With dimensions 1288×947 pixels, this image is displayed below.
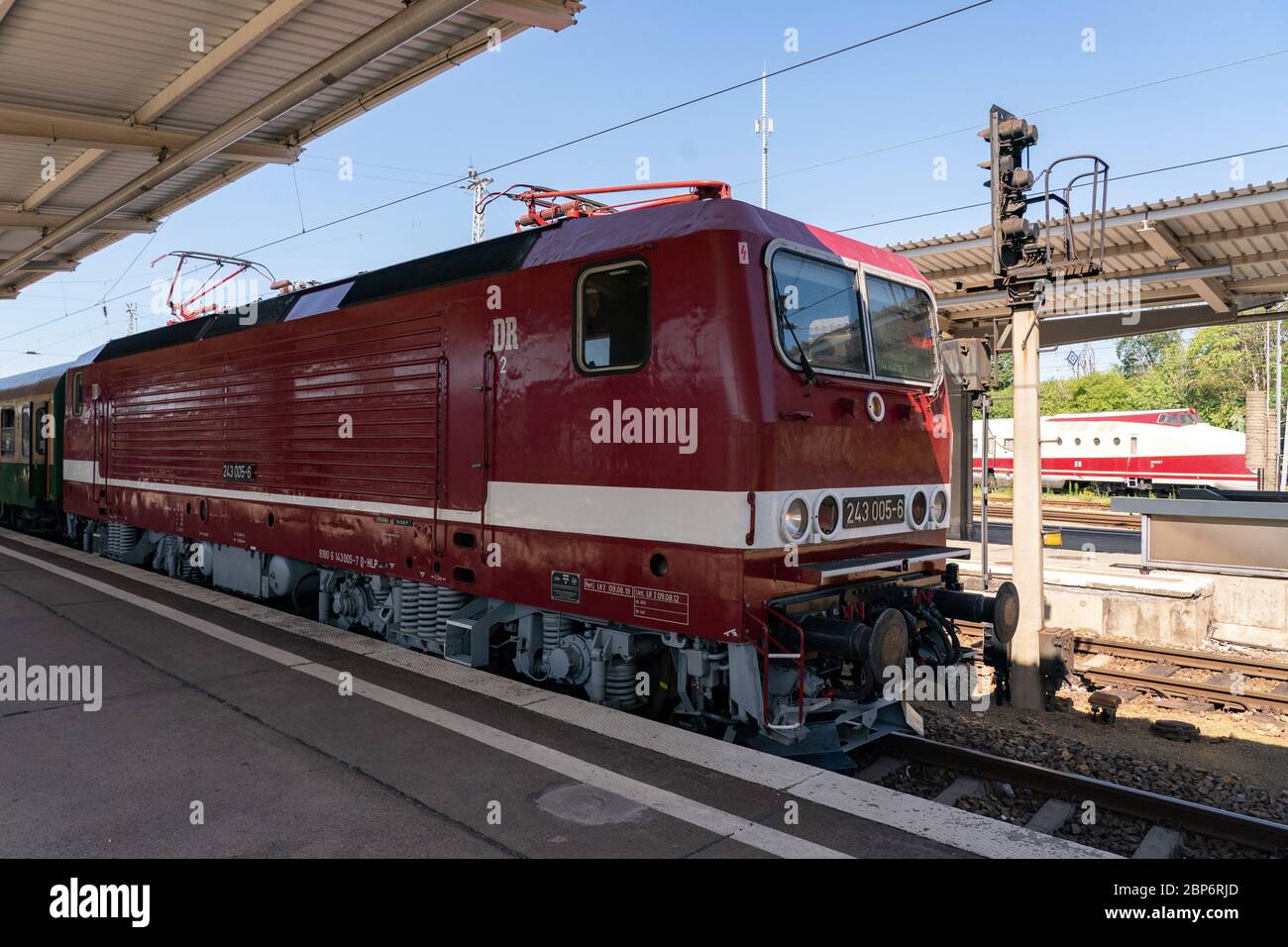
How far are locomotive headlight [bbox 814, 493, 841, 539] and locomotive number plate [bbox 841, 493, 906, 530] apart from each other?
9cm

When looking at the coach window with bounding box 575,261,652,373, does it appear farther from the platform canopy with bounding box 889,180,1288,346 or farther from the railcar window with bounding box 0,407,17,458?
the railcar window with bounding box 0,407,17,458

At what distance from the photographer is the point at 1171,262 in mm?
12023

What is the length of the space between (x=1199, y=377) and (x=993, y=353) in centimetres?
4684

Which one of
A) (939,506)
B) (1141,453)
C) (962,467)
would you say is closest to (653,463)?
(939,506)

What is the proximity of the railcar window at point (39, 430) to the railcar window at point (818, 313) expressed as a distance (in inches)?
659

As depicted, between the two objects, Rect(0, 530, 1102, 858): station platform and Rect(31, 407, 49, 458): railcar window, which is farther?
Rect(31, 407, 49, 458): railcar window

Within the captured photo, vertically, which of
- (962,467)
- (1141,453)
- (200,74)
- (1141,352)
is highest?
(1141,352)

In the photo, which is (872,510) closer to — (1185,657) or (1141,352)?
(1185,657)

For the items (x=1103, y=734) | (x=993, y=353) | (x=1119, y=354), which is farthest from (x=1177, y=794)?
(x=1119, y=354)

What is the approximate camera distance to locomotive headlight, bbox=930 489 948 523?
6832 millimetres

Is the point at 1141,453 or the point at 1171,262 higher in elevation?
the point at 1171,262

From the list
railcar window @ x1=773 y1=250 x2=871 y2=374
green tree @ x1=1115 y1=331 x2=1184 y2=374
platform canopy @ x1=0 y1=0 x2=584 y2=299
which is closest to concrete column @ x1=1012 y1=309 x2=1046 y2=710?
railcar window @ x1=773 y1=250 x2=871 y2=374

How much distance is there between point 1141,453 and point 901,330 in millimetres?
32790

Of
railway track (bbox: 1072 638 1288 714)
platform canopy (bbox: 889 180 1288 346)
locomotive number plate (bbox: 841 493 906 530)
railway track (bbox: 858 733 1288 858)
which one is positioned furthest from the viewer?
platform canopy (bbox: 889 180 1288 346)
